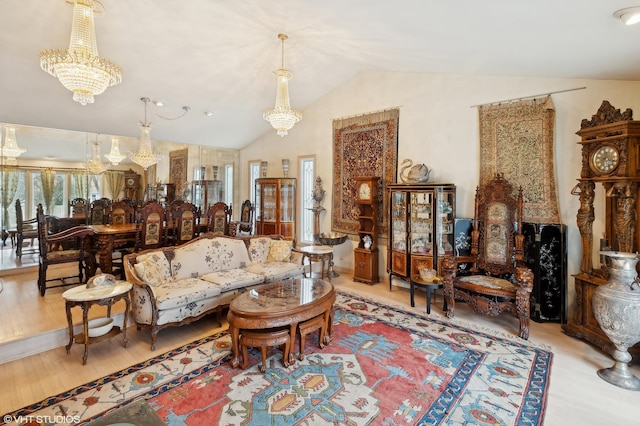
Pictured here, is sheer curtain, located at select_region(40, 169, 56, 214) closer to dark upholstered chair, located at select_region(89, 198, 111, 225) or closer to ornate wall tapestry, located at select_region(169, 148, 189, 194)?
dark upholstered chair, located at select_region(89, 198, 111, 225)

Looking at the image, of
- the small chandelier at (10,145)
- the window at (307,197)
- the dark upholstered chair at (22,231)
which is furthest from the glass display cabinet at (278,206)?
the small chandelier at (10,145)

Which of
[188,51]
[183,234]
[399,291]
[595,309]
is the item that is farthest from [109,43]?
[595,309]

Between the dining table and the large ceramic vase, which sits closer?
the large ceramic vase

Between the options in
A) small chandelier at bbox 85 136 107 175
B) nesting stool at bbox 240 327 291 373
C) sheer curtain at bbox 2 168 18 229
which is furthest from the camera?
small chandelier at bbox 85 136 107 175

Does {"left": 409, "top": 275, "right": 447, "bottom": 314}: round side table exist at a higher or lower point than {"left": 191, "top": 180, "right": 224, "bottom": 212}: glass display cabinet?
lower

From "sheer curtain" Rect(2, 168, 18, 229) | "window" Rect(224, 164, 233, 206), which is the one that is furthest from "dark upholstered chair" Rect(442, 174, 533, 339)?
"sheer curtain" Rect(2, 168, 18, 229)

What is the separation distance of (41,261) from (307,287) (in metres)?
3.65

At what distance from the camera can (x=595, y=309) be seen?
9.02 feet

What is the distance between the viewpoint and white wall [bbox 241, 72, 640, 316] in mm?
3644

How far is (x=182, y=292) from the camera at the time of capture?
3.27 meters

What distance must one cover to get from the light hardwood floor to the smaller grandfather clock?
1180mm

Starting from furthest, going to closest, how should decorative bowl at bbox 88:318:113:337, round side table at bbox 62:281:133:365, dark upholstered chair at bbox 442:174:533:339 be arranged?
1. dark upholstered chair at bbox 442:174:533:339
2. decorative bowl at bbox 88:318:113:337
3. round side table at bbox 62:281:133:365

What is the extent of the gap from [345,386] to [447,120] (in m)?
3.99

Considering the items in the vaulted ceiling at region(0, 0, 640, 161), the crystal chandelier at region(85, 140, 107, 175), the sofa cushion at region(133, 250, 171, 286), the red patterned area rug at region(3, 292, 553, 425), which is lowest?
the red patterned area rug at region(3, 292, 553, 425)
